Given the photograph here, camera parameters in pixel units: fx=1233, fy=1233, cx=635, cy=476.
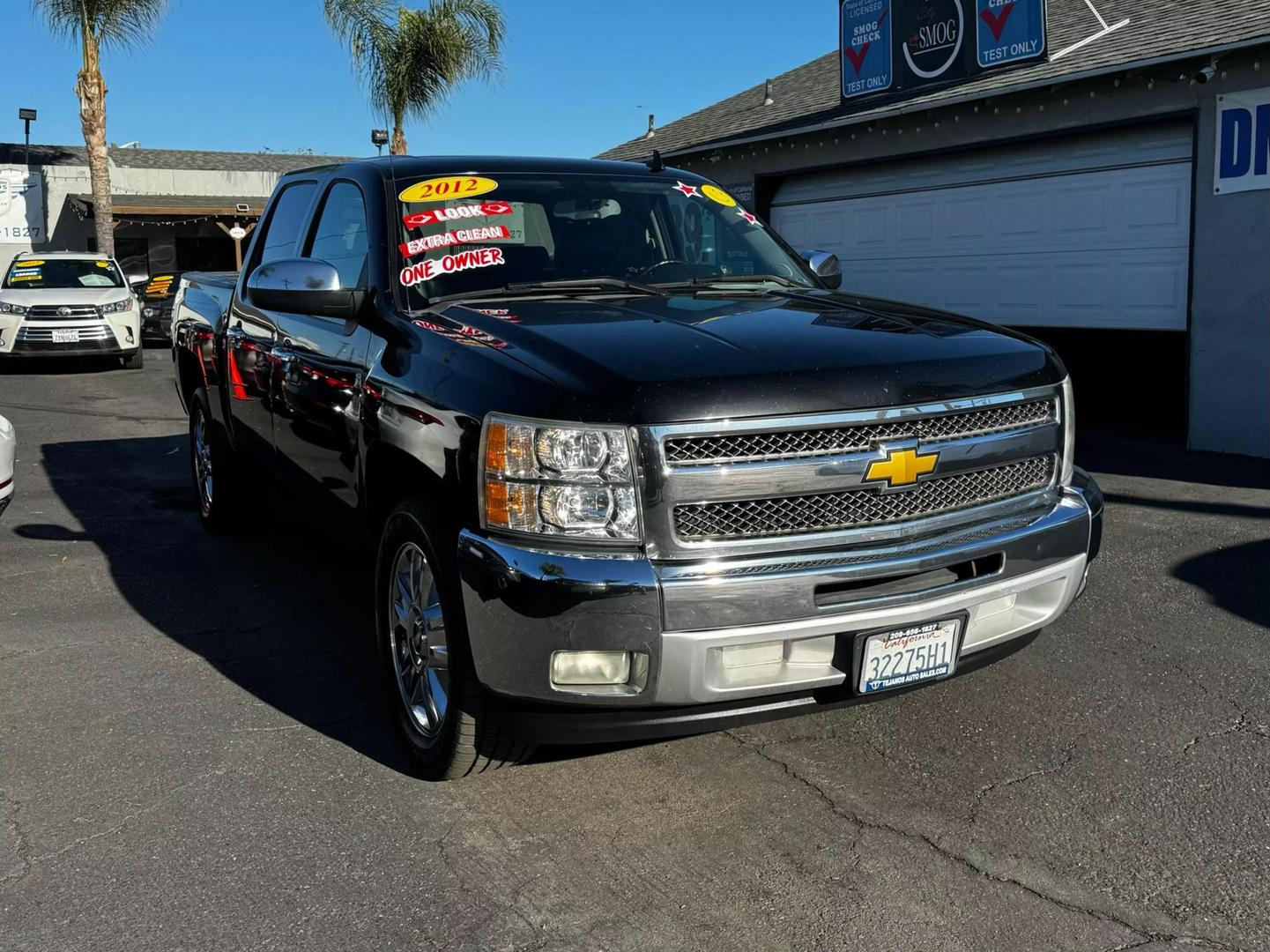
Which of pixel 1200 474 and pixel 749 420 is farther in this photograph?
pixel 1200 474

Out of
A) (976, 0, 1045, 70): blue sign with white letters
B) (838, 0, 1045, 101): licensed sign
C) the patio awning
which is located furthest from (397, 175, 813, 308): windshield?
the patio awning

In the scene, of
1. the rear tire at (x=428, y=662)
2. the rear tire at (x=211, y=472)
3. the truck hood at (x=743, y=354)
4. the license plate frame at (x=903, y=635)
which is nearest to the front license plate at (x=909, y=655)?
the license plate frame at (x=903, y=635)

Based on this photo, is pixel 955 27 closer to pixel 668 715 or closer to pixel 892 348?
pixel 892 348

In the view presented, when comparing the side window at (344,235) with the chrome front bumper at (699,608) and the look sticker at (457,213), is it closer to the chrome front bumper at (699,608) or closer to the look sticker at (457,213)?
the look sticker at (457,213)

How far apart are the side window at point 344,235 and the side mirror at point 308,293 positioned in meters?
0.11

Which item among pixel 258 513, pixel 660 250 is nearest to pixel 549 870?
pixel 660 250

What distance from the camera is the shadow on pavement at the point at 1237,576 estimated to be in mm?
5457

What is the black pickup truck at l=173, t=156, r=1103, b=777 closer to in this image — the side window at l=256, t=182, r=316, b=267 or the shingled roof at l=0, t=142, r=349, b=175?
the side window at l=256, t=182, r=316, b=267

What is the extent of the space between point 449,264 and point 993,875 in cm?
262

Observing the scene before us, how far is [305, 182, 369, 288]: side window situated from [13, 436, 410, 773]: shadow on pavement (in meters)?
1.09

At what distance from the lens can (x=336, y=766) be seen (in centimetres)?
384

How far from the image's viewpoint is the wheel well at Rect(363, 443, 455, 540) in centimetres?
347

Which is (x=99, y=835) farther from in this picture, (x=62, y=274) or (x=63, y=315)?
(x=62, y=274)

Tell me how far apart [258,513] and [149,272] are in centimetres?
2999
